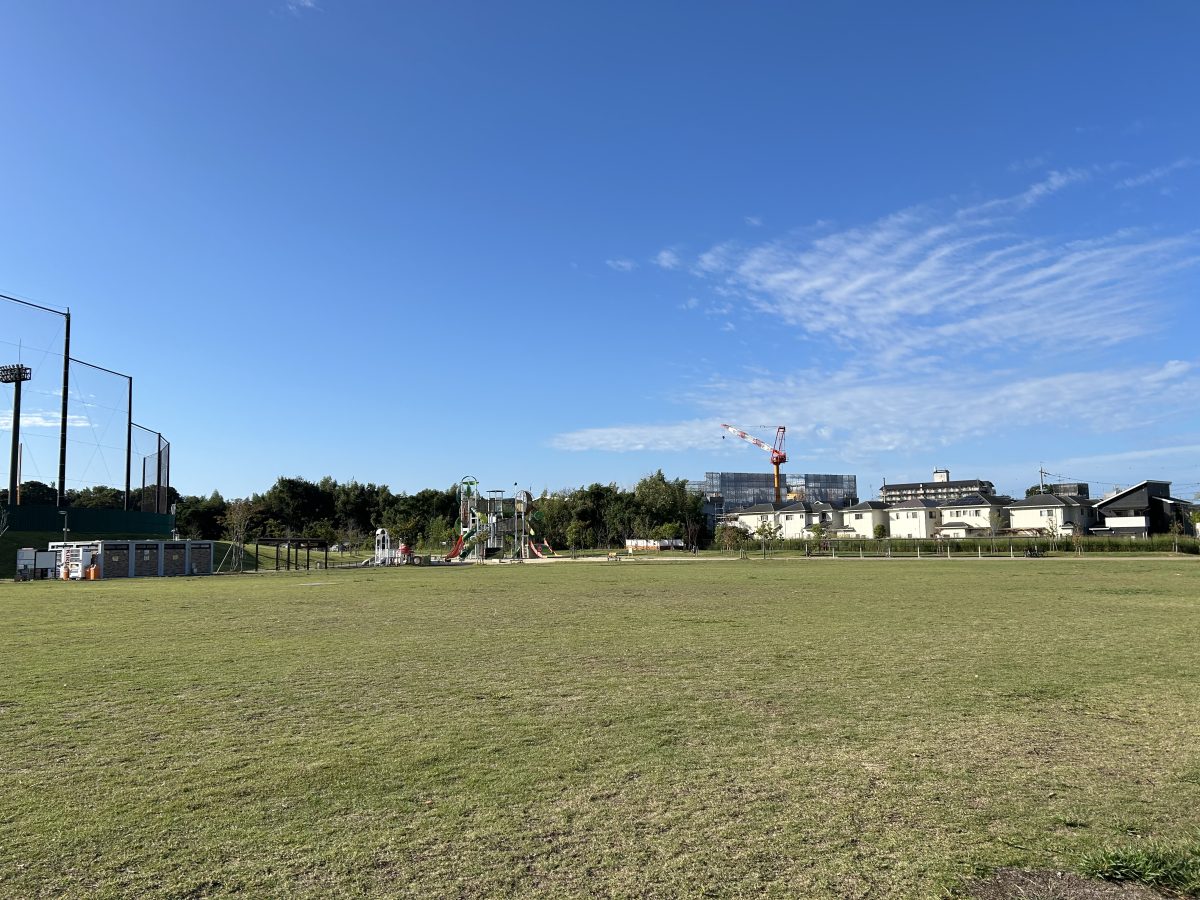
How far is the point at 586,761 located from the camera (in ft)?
18.3

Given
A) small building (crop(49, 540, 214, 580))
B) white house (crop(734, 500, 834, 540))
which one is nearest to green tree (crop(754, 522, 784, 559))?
white house (crop(734, 500, 834, 540))

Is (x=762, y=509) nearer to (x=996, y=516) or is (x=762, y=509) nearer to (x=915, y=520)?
(x=915, y=520)

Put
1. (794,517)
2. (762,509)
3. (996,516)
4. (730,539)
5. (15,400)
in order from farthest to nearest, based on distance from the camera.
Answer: (762,509) < (794,517) < (996,516) < (730,539) < (15,400)

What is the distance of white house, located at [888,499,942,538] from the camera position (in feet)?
312

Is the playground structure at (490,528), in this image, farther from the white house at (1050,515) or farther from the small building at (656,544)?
the white house at (1050,515)

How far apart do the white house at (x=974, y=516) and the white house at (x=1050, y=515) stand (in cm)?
153

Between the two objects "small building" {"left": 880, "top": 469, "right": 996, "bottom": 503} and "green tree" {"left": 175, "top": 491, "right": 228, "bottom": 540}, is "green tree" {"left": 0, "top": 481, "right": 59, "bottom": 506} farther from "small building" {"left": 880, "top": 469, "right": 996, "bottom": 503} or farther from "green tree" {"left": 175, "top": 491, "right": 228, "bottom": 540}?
"small building" {"left": 880, "top": 469, "right": 996, "bottom": 503}

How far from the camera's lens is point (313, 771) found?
17.6ft

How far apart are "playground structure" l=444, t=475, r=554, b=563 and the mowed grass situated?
4907 centimetres

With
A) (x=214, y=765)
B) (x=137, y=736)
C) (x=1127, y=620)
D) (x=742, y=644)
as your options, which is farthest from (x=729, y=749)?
(x=1127, y=620)

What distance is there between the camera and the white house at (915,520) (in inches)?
3748

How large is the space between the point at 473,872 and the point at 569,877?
45 cm

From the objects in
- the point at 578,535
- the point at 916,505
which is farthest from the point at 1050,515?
the point at 578,535

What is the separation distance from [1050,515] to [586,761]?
91065 mm
